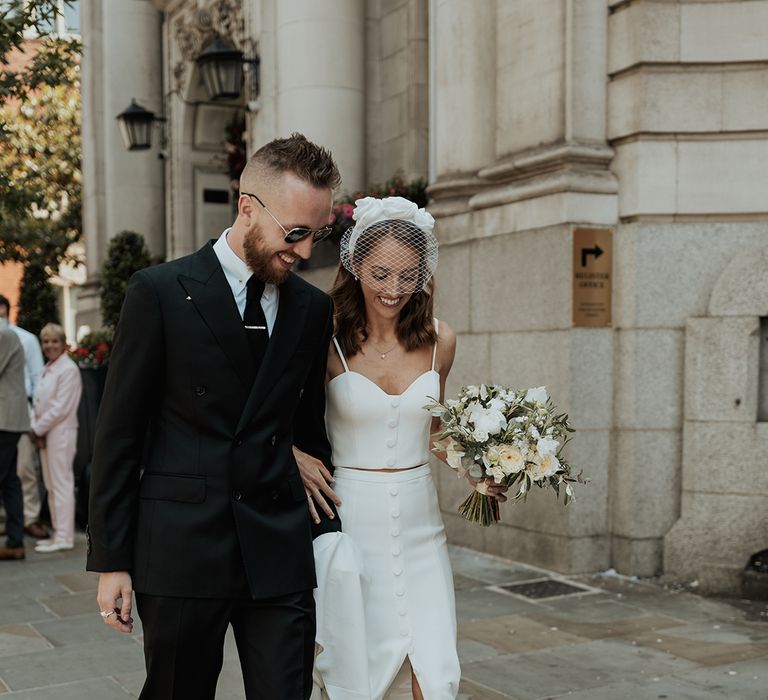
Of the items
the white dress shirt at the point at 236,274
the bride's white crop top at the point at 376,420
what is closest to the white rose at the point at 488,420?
the bride's white crop top at the point at 376,420

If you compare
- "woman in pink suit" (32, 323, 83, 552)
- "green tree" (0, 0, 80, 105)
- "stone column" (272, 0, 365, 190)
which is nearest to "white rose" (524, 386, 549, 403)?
"green tree" (0, 0, 80, 105)

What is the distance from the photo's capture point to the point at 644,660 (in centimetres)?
534

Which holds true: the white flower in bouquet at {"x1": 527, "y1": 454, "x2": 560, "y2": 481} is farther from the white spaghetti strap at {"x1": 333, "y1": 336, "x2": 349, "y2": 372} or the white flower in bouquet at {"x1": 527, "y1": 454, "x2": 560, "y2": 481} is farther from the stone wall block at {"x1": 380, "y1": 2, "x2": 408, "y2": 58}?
the stone wall block at {"x1": 380, "y1": 2, "x2": 408, "y2": 58}

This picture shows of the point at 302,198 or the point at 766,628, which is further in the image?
the point at 766,628

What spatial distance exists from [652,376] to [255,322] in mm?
4809

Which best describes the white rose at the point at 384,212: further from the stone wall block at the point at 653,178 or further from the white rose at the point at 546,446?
the stone wall block at the point at 653,178

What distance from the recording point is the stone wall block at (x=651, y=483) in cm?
721

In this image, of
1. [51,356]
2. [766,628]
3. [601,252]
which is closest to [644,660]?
[766,628]

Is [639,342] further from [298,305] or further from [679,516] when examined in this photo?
[298,305]

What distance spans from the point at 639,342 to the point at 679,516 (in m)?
1.27

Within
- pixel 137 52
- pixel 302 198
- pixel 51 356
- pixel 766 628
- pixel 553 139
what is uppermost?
pixel 137 52

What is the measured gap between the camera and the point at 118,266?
1481cm

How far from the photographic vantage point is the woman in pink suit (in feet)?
29.0

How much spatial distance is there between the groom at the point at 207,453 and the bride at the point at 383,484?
0.41 m
